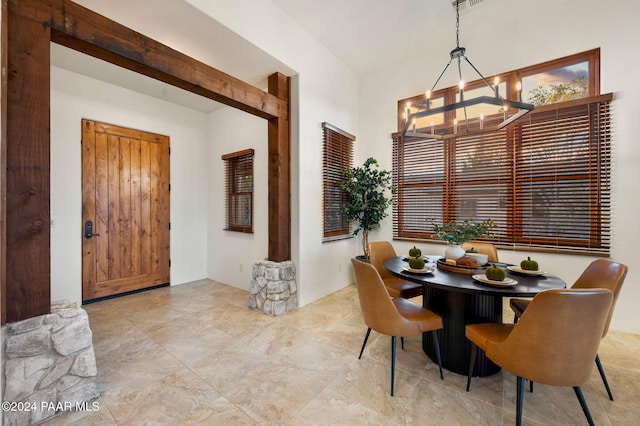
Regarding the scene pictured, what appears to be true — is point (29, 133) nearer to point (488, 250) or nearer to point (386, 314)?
point (386, 314)

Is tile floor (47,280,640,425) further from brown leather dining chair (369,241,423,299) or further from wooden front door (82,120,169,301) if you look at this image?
wooden front door (82,120,169,301)

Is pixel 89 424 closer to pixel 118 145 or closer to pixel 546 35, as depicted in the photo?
pixel 118 145

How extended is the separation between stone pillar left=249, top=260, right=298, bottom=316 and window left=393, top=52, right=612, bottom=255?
87.7 inches

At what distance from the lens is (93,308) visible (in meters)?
3.55

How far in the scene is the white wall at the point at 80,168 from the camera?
3.49m

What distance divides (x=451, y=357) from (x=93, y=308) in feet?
14.5

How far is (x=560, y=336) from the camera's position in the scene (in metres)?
1.35

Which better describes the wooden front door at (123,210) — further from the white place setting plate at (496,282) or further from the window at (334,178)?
the white place setting plate at (496,282)

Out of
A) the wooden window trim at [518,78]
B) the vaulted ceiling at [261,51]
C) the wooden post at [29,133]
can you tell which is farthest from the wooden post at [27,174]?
the wooden window trim at [518,78]

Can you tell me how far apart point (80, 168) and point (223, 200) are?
2.03 meters

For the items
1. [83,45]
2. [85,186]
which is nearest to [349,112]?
[83,45]

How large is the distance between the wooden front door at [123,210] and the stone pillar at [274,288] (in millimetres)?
2182

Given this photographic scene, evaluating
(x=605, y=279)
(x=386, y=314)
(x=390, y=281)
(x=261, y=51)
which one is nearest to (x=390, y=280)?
(x=390, y=281)

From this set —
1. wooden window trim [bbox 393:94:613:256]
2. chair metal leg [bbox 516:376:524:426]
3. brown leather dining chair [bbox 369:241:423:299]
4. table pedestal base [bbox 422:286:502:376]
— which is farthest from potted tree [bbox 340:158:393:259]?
chair metal leg [bbox 516:376:524:426]
